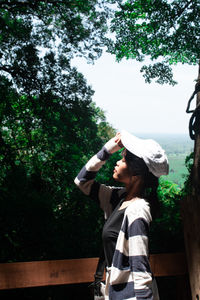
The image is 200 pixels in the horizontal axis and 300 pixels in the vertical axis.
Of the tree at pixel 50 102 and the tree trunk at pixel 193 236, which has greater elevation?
the tree at pixel 50 102

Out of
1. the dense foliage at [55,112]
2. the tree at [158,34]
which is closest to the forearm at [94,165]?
the dense foliage at [55,112]

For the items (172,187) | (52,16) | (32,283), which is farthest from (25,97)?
(32,283)

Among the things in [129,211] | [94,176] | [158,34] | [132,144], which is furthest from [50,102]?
[129,211]

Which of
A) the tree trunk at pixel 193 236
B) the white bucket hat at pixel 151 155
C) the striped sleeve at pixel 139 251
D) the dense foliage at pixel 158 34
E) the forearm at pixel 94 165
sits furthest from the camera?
the dense foliage at pixel 158 34

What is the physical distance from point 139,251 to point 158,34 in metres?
3.63

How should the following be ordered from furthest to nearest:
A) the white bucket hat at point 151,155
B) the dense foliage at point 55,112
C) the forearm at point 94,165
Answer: the dense foliage at point 55,112, the forearm at point 94,165, the white bucket hat at point 151,155

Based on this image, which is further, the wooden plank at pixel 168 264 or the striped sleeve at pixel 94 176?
the wooden plank at pixel 168 264

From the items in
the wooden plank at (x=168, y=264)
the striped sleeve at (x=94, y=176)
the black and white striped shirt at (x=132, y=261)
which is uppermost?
the striped sleeve at (x=94, y=176)

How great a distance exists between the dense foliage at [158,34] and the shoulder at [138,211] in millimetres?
3338

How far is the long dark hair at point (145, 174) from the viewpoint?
0.83 m

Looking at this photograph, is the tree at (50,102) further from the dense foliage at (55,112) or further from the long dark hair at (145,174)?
the long dark hair at (145,174)

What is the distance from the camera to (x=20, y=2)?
3516mm

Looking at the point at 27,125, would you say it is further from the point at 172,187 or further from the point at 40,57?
the point at 172,187

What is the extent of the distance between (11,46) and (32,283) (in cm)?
330
